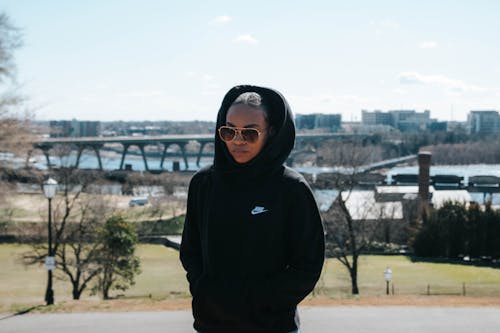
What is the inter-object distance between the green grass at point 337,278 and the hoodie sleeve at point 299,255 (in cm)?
1815

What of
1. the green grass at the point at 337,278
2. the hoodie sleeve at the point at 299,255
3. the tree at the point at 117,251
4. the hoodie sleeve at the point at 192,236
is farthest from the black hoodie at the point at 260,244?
the tree at the point at 117,251

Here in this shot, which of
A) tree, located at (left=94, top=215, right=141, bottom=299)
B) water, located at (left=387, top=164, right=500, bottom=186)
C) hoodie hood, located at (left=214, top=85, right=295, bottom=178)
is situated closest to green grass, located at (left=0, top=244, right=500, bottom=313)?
tree, located at (left=94, top=215, right=141, bottom=299)

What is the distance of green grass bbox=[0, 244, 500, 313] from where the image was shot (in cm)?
2209

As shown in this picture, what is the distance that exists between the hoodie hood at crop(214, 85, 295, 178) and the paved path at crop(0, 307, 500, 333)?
5717mm

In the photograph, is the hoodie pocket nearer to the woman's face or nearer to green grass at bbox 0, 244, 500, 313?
the woman's face

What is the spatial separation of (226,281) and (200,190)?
47cm

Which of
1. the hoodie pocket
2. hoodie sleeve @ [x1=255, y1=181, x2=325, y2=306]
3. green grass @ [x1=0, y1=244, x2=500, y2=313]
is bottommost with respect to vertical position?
green grass @ [x1=0, y1=244, x2=500, y2=313]

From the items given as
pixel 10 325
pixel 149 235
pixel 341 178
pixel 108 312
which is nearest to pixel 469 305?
pixel 108 312

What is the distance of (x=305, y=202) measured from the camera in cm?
245

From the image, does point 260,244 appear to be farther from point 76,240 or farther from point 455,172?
point 455,172

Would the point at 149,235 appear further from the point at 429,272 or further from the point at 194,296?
the point at 194,296

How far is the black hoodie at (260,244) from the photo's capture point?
236cm

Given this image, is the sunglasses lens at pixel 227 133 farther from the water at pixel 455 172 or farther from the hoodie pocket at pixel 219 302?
the water at pixel 455 172

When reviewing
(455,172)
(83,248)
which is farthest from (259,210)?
(455,172)
